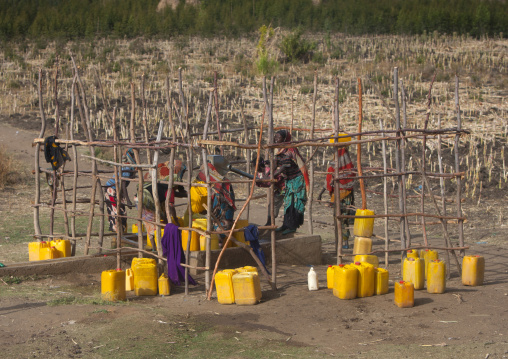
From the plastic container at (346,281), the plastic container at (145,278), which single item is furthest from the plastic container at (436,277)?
the plastic container at (145,278)

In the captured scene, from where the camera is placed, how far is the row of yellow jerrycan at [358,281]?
6973 mm

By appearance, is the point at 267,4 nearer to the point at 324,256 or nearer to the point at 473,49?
the point at 473,49

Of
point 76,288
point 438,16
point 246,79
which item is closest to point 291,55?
point 246,79

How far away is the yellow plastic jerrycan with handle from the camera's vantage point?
745 cm

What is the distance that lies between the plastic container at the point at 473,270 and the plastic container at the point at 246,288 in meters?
2.31

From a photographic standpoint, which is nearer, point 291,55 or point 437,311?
point 437,311

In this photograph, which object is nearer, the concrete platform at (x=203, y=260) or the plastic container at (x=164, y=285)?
the plastic container at (x=164, y=285)

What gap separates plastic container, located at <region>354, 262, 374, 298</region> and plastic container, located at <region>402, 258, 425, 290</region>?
17.2 inches

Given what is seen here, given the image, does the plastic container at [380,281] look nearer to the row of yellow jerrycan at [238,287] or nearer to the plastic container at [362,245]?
the row of yellow jerrycan at [238,287]

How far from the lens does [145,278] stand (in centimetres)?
745

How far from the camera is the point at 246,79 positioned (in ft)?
79.5

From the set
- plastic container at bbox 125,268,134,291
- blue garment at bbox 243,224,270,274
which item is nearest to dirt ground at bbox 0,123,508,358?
plastic container at bbox 125,268,134,291

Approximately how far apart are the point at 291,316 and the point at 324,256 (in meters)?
3.06

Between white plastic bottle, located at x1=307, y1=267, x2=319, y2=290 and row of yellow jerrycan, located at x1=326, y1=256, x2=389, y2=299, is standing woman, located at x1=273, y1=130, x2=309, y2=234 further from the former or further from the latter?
row of yellow jerrycan, located at x1=326, y1=256, x2=389, y2=299
